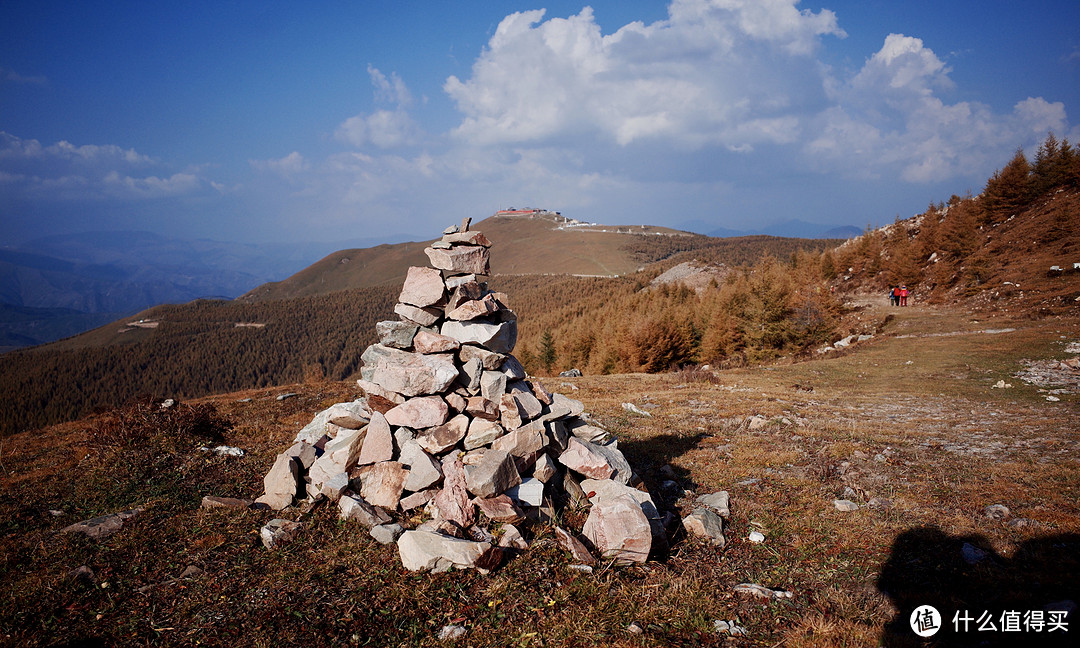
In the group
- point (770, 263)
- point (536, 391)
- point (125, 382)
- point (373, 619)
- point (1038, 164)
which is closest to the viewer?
point (373, 619)

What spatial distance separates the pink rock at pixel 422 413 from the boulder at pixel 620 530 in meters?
3.12

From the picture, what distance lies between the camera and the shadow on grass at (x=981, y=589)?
15.6 feet

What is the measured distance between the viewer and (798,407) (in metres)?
17.3

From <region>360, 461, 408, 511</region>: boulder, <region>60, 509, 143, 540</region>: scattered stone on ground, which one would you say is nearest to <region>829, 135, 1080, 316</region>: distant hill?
<region>360, 461, 408, 511</region>: boulder

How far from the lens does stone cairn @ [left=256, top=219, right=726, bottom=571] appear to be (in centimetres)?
707

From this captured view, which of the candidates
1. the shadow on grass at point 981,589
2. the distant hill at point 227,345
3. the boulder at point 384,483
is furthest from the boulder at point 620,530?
the distant hill at point 227,345

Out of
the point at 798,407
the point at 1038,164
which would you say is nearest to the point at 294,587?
the point at 798,407

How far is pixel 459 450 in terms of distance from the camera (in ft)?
27.2

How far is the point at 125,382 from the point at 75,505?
164 meters

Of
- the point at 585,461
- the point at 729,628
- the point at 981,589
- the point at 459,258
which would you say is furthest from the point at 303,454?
the point at 981,589

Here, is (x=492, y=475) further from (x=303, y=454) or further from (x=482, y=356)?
(x=303, y=454)

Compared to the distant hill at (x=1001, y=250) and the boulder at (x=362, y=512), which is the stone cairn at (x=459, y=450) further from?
the distant hill at (x=1001, y=250)

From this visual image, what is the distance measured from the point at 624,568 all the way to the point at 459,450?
3387mm

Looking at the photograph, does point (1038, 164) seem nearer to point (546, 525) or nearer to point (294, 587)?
point (546, 525)
